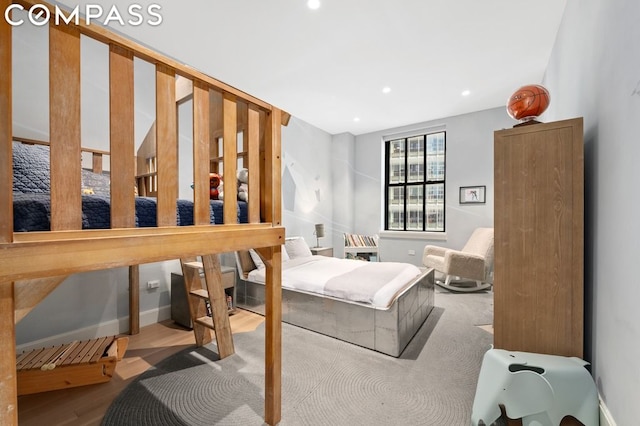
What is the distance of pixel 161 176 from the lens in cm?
95

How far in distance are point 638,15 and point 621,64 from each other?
207 mm

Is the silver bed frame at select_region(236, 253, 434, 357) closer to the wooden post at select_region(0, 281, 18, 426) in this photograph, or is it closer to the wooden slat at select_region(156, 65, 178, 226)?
the wooden slat at select_region(156, 65, 178, 226)

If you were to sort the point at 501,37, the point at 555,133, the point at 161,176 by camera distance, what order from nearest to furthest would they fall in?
the point at 161,176 → the point at 555,133 → the point at 501,37

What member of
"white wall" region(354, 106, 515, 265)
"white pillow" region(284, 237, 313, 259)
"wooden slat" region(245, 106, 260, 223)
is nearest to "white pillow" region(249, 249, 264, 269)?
"white pillow" region(284, 237, 313, 259)

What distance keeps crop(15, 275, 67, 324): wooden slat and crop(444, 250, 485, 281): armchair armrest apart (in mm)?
3700

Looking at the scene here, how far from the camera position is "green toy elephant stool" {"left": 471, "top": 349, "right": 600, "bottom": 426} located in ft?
3.94

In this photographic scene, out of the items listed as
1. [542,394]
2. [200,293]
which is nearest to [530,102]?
[542,394]

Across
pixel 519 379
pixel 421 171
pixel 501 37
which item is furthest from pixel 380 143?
pixel 519 379

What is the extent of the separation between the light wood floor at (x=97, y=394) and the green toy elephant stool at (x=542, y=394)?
200 cm

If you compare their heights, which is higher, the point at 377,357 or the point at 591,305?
the point at 591,305

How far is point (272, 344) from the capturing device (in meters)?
1.38

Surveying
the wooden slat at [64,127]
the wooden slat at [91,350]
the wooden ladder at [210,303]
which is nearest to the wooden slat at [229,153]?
the wooden slat at [64,127]

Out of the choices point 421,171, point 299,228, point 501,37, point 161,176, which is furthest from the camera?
point 421,171

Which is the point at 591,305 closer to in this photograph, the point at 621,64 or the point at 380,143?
the point at 621,64
